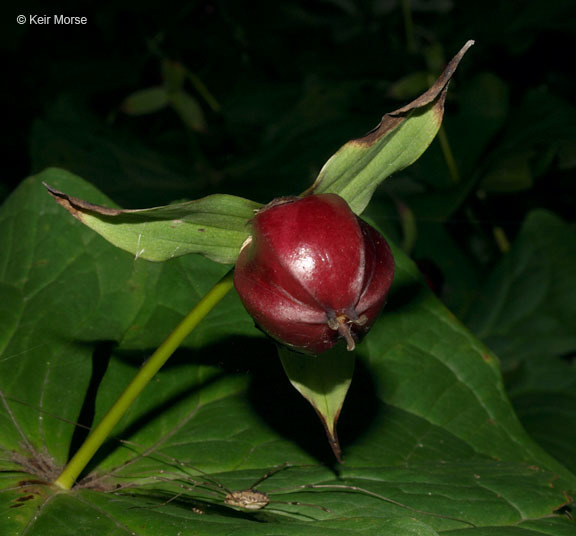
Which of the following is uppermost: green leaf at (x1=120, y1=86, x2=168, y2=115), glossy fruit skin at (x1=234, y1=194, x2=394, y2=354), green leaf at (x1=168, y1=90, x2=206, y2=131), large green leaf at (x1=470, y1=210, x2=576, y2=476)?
green leaf at (x1=120, y1=86, x2=168, y2=115)

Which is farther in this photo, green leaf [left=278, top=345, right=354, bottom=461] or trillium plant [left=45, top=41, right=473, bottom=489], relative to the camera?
green leaf [left=278, top=345, right=354, bottom=461]

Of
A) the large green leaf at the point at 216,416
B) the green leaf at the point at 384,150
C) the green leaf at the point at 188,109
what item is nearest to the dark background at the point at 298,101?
the green leaf at the point at 188,109

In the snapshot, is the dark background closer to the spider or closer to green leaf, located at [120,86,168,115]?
green leaf, located at [120,86,168,115]

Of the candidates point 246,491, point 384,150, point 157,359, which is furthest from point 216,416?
point 384,150

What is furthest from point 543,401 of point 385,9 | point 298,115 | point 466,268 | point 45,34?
point 45,34

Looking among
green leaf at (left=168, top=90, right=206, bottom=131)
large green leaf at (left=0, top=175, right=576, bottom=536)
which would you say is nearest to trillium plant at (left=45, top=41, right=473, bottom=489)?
large green leaf at (left=0, top=175, right=576, bottom=536)

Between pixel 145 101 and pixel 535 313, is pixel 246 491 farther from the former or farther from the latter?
pixel 145 101
